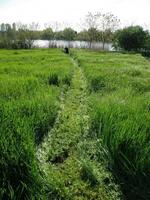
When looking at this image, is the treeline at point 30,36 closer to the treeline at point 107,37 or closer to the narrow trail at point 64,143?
the treeline at point 107,37

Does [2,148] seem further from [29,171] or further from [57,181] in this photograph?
[57,181]

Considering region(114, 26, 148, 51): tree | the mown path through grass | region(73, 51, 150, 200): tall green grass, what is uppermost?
region(114, 26, 148, 51): tree

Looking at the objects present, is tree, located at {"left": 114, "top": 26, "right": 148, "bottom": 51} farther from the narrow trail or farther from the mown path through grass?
the mown path through grass

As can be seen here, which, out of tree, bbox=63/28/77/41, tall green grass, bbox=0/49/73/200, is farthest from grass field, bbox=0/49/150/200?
tree, bbox=63/28/77/41

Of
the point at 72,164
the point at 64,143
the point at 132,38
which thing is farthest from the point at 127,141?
the point at 132,38

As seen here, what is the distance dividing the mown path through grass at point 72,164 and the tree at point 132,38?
34.9m

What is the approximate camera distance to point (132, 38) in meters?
38.8

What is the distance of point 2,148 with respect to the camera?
3.12 metres

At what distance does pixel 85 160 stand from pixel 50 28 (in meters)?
60.3

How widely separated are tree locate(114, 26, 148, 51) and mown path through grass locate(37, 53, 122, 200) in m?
34.9

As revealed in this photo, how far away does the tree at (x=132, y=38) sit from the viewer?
3859 centimetres

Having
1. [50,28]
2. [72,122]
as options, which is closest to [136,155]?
[72,122]

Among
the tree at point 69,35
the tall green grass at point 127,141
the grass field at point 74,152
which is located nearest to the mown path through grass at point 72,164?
the grass field at point 74,152

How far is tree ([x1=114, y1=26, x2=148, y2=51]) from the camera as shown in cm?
3859
